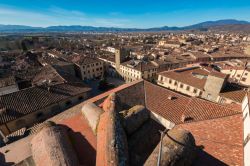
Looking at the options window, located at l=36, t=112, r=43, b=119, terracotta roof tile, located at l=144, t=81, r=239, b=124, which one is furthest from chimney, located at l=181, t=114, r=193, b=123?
window, located at l=36, t=112, r=43, b=119

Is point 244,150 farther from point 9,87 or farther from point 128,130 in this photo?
point 9,87

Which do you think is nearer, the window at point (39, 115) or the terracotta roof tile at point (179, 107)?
the terracotta roof tile at point (179, 107)

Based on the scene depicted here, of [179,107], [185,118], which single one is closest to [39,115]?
[179,107]

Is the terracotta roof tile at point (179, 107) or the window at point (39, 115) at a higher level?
the terracotta roof tile at point (179, 107)

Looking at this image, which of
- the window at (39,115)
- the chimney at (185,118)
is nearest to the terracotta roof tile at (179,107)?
the chimney at (185,118)

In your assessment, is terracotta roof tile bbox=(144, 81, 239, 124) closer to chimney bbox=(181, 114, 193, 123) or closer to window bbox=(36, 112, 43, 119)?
chimney bbox=(181, 114, 193, 123)

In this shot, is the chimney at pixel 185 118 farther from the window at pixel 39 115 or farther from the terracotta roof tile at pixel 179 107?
the window at pixel 39 115

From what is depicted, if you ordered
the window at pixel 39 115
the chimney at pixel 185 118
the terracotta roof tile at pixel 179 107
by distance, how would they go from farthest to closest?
the window at pixel 39 115 → the chimney at pixel 185 118 → the terracotta roof tile at pixel 179 107

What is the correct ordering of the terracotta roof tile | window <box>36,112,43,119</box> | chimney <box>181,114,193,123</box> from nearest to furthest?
the terracotta roof tile, chimney <box>181,114,193,123</box>, window <box>36,112,43,119</box>

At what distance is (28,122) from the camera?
1916 cm

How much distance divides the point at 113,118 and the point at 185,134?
4.71 meters

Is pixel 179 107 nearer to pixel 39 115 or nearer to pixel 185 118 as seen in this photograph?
pixel 185 118

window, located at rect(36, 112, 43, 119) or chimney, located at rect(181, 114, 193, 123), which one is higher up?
A: chimney, located at rect(181, 114, 193, 123)

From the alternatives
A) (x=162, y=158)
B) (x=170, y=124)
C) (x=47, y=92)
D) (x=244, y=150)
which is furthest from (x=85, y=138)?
(x=47, y=92)
